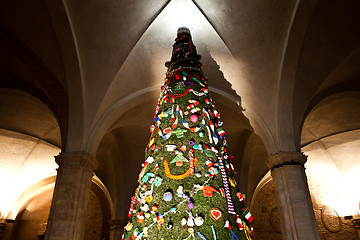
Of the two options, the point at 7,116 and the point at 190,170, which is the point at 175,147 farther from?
the point at 7,116

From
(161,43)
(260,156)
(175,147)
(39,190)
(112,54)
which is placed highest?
(161,43)

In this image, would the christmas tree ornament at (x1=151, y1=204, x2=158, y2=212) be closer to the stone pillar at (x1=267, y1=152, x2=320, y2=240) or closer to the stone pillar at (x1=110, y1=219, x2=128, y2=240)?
the stone pillar at (x1=267, y1=152, x2=320, y2=240)

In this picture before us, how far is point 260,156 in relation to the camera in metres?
10.1

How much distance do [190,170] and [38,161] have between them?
32.0 ft

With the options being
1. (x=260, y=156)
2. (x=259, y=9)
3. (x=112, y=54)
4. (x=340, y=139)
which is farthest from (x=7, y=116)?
(x=340, y=139)

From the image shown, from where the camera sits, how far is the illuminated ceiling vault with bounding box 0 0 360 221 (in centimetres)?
505

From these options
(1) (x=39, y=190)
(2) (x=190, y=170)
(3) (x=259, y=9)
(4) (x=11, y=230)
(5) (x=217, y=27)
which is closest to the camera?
(2) (x=190, y=170)

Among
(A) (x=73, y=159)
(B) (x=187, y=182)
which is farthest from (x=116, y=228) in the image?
(B) (x=187, y=182)

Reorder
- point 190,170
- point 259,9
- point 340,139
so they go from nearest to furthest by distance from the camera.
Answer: point 190,170, point 259,9, point 340,139

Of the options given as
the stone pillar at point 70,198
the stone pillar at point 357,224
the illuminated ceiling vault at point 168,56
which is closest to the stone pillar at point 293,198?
the illuminated ceiling vault at point 168,56

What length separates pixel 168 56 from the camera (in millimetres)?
6301

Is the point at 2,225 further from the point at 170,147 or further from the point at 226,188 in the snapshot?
the point at 226,188

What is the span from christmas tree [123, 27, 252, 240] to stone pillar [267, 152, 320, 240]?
365 cm

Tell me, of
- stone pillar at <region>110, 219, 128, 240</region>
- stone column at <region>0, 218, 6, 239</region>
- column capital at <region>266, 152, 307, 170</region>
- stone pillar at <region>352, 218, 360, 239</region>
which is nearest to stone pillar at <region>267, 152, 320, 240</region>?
column capital at <region>266, 152, 307, 170</region>
